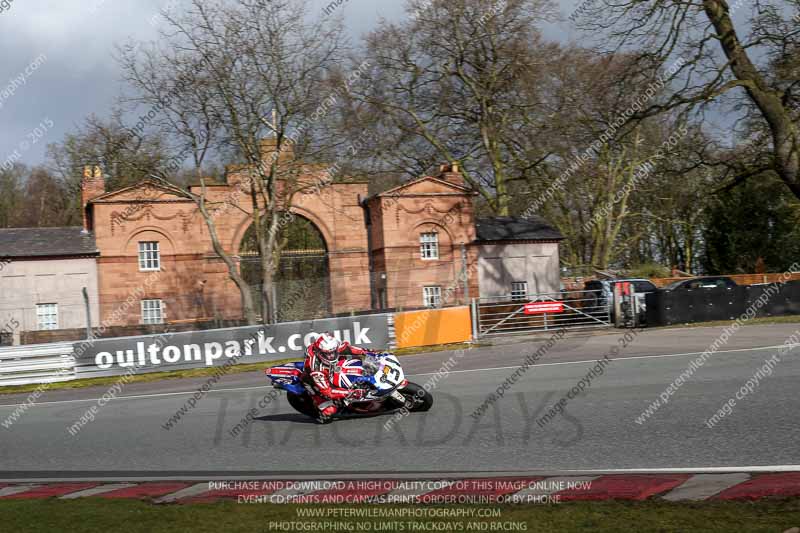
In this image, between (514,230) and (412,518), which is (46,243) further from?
(412,518)

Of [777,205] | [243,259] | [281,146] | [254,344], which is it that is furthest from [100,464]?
[777,205]

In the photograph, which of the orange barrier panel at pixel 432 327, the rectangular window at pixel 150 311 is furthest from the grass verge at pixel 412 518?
the rectangular window at pixel 150 311

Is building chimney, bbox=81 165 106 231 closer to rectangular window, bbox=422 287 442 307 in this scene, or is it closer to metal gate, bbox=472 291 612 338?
rectangular window, bbox=422 287 442 307

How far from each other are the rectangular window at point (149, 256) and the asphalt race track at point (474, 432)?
26481 millimetres

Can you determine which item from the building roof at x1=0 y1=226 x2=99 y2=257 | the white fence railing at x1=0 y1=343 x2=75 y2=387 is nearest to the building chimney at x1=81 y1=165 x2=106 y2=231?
the building roof at x1=0 y1=226 x2=99 y2=257

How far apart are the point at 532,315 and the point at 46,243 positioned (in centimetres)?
2644

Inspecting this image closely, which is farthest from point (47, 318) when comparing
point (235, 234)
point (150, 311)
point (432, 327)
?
point (235, 234)

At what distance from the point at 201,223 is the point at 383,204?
414 inches

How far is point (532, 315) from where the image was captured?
1215 inches

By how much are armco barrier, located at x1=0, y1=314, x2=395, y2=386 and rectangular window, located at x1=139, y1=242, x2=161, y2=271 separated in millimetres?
20898

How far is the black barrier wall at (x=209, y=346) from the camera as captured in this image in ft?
80.3

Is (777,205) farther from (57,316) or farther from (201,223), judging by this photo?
(57,316)

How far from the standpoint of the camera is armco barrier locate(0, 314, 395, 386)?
2412cm

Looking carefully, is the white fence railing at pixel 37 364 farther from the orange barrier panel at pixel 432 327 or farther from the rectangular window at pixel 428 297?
the rectangular window at pixel 428 297
